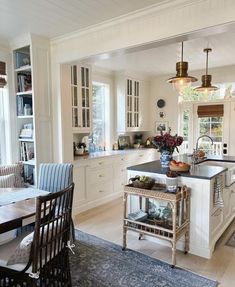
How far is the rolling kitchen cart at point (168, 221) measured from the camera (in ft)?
8.13

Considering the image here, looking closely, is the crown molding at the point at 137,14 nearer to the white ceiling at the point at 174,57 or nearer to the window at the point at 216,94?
the white ceiling at the point at 174,57

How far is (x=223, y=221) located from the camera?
3230mm

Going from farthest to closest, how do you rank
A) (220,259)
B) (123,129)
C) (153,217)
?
(123,129) < (153,217) < (220,259)

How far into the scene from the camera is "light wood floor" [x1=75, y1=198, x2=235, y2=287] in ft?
7.97

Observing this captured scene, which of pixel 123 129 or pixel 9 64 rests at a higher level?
pixel 9 64

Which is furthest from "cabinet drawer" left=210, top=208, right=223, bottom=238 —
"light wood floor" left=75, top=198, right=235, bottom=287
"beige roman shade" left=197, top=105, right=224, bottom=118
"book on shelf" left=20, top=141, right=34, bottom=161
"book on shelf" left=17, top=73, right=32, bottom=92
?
"book on shelf" left=17, top=73, right=32, bottom=92

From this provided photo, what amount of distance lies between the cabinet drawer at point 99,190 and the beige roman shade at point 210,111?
2591 millimetres

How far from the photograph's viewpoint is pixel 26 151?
12.5ft

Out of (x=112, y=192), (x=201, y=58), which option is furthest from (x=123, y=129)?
(x=201, y=58)

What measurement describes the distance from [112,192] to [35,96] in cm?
234

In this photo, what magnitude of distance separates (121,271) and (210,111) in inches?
161

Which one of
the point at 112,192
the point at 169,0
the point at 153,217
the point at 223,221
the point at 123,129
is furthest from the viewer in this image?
the point at 123,129

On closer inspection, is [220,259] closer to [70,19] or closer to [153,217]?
[153,217]

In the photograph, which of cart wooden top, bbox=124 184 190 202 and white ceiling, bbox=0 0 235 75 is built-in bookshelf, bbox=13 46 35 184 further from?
cart wooden top, bbox=124 184 190 202
